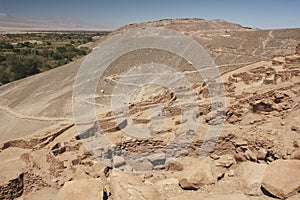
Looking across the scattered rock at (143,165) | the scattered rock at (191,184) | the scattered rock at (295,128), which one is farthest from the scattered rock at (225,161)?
the scattered rock at (143,165)

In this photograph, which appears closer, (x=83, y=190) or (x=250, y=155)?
(x=83, y=190)

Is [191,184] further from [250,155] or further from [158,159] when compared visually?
[158,159]

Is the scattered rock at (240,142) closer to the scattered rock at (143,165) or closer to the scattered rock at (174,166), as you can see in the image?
the scattered rock at (174,166)

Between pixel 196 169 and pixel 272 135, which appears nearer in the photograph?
pixel 196 169

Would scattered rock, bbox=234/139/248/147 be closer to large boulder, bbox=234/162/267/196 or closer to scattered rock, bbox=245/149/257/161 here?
scattered rock, bbox=245/149/257/161

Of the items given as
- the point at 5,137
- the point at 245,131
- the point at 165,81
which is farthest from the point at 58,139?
the point at 165,81

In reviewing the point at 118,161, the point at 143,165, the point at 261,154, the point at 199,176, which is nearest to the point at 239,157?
the point at 261,154

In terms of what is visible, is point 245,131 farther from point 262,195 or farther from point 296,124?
point 262,195
